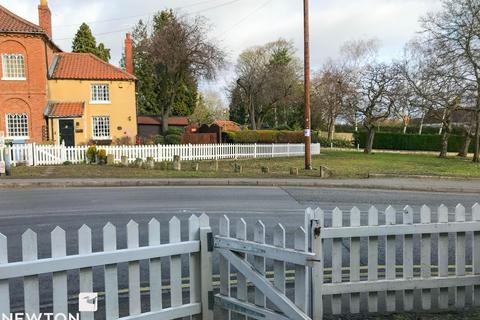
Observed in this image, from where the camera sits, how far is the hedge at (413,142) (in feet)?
177

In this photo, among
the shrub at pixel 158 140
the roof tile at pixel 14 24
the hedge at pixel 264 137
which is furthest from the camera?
the hedge at pixel 264 137

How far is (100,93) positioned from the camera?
36.0 meters

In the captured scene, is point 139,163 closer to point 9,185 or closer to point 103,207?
point 9,185

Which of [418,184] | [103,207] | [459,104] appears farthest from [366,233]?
[459,104]

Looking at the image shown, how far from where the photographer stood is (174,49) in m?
41.2

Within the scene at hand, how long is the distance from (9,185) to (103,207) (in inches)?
283

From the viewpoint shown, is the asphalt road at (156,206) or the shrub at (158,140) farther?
the shrub at (158,140)

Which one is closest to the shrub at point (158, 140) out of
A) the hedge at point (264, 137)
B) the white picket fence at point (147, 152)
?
the hedge at point (264, 137)

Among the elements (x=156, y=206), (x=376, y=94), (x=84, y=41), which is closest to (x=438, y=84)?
(x=376, y=94)

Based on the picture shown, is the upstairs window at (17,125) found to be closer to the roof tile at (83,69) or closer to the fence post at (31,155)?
the roof tile at (83,69)

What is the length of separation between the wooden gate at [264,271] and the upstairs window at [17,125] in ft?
104

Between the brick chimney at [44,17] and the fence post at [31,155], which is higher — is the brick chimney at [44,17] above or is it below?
above

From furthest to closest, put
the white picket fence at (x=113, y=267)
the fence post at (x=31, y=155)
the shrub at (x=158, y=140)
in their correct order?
the shrub at (x=158, y=140) → the fence post at (x=31, y=155) → the white picket fence at (x=113, y=267)

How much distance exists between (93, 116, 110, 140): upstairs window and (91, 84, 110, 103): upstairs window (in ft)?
4.60
